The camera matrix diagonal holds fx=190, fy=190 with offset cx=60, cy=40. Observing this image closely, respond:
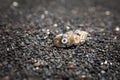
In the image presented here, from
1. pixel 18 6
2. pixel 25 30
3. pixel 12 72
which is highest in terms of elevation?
pixel 18 6

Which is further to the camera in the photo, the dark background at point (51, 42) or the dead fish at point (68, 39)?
the dead fish at point (68, 39)

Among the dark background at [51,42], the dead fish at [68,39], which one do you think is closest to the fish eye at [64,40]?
the dead fish at [68,39]

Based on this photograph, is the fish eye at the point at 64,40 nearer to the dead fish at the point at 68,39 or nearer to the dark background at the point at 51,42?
the dead fish at the point at 68,39

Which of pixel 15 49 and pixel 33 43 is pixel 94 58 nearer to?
pixel 33 43

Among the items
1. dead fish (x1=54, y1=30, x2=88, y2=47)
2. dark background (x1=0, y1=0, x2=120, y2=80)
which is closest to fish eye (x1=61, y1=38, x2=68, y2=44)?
dead fish (x1=54, y1=30, x2=88, y2=47)

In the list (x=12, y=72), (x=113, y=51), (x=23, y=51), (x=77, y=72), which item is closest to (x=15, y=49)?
(x=23, y=51)

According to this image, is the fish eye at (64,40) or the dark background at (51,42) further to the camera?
the fish eye at (64,40)

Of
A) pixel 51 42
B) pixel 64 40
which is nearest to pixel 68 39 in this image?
pixel 64 40

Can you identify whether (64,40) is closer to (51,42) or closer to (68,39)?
(68,39)
